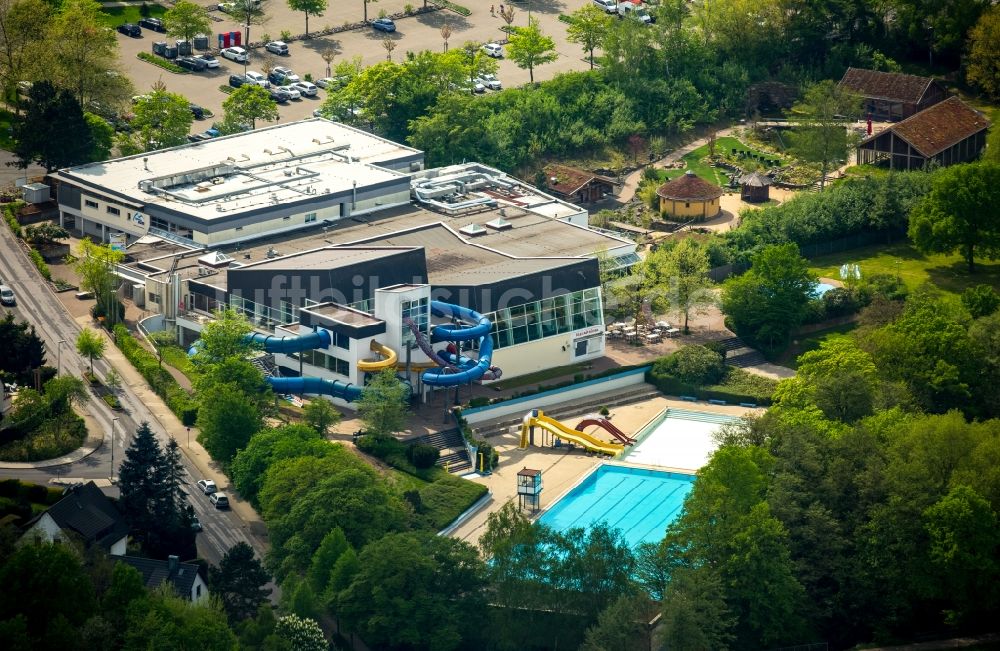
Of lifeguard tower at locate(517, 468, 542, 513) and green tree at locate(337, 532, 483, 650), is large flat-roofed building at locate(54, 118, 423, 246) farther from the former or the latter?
green tree at locate(337, 532, 483, 650)

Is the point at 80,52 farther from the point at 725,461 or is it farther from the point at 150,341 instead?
the point at 725,461

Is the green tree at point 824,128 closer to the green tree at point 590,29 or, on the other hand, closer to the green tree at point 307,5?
the green tree at point 590,29

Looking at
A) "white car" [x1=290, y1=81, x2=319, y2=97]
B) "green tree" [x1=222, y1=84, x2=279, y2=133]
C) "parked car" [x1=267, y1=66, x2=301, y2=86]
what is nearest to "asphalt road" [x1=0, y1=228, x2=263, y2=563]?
"green tree" [x1=222, y1=84, x2=279, y2=133]

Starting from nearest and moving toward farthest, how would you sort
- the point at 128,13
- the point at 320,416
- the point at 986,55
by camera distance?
the point at 320,416
the point at 986,55
the point at 128,13

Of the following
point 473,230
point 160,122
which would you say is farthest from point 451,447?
point 160,122

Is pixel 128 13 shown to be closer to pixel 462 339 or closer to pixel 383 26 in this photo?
pixel 383 26

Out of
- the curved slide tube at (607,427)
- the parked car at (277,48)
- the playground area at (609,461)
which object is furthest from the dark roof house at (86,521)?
the parked car at (277,48)

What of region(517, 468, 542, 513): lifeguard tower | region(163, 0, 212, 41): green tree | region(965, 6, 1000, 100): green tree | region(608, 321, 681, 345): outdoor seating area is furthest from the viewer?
region(965, 6, 1000, 100): green tree
